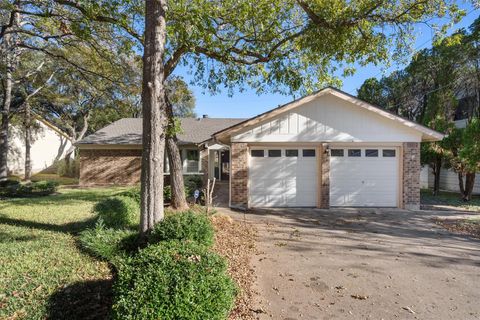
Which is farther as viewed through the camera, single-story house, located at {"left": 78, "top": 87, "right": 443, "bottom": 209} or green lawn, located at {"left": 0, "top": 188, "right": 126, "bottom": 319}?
single-story house, located at {"left": 78, "top": 87, "right": 443, "bottom": 209}

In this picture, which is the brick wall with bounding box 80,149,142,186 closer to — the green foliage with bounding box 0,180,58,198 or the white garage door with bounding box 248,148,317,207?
the green foliage with bounding box 0,180,58,198

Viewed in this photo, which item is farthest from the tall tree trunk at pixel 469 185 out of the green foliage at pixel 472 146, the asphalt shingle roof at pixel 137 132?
the asphalt shingle roof at pixel 137 132

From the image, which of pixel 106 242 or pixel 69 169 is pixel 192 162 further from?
pixel 106 242

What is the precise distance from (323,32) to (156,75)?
4707 mm

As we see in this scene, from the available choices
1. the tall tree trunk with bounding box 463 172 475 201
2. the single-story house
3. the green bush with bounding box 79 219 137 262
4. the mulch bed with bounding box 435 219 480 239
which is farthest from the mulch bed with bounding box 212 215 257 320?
the tall tree trunk with bounding box 463 172 475 201

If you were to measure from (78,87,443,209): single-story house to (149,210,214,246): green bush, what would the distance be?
A: 18.4 ft

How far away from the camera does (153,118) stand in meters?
4.98

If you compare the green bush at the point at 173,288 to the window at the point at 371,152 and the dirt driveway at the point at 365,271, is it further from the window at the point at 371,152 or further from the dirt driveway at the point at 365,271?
the window at the point at 371,152

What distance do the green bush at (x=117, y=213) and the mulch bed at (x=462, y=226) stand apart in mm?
8546

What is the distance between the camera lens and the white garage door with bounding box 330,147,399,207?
11055mm

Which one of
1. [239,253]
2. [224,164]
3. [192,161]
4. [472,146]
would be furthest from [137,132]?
[472,146]

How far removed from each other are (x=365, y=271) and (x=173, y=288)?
355cm

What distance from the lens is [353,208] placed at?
10961mm

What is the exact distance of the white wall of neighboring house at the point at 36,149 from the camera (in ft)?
90.9
